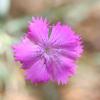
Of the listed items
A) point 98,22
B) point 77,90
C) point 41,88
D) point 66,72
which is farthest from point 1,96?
point 66,72

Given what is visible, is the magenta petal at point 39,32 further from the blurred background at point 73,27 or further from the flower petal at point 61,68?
the blurred background at point 73,27

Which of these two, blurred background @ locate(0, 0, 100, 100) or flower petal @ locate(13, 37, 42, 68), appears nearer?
flower petal @ locate(13, 37, 42, 68)

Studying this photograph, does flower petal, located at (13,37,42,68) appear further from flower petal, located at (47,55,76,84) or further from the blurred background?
the blurred background

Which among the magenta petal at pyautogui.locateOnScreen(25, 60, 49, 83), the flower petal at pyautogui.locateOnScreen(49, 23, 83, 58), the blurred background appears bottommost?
the magenta petal at pyautogui.locateOnScreen(25, 60, 49, 83)

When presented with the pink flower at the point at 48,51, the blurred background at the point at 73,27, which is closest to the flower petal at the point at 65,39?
the pink flower at the point at 48,51

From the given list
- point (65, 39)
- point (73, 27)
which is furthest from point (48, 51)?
point (73, 27)

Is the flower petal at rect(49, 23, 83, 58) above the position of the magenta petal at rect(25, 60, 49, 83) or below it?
above

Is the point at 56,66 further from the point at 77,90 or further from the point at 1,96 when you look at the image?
the point at 77,90

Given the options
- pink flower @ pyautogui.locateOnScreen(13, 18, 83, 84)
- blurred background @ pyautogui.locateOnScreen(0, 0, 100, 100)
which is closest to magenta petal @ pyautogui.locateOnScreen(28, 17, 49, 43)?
pink flower @ pyautogui.locateOnScreen(13, 18, 83, 84)
